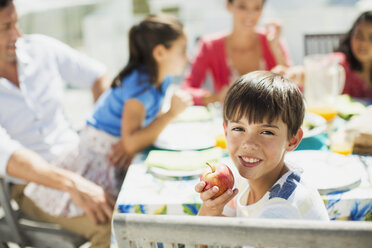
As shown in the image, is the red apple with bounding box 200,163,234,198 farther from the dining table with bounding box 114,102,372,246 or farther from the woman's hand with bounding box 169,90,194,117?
the woman's hand with bounding box 169,90,194,117

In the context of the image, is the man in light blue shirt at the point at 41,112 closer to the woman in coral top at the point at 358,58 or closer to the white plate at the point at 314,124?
the white plate at the point at 314,124

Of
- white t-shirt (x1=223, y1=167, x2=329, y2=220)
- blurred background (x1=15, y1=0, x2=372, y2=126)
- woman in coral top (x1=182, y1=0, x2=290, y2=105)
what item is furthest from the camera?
blurred background (x1=15, y1=0, x2=372, y2=126)

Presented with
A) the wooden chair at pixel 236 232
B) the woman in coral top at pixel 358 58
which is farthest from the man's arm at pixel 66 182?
the woman in coral top at pixel 358 58

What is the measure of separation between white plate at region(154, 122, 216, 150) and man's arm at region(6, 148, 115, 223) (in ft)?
1.01

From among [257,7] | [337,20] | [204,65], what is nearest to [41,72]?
[204,65]

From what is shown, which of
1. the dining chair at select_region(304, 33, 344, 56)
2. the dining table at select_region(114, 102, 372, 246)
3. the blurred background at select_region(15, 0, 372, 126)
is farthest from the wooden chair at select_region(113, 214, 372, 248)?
the blurred background at select_region(15, 0, 372, 126)

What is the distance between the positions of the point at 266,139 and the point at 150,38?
1073 millimetres

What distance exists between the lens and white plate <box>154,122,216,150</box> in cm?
144

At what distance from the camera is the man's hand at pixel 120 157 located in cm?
162

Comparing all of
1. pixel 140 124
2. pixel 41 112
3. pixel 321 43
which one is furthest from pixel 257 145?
pixel 321 43

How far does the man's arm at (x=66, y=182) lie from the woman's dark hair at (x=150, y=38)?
0.53 metres

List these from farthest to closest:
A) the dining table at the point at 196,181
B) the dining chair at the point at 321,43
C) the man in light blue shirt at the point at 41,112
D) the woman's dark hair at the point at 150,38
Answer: the dining chair at the point at 321,43 < the woman's dark hair at the point at 150,38 < the man in light blue shirt at the point at 41,112 < the dining table at the point at 196,181

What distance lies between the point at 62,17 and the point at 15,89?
3.49m

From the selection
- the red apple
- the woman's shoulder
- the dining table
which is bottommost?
the dining table
